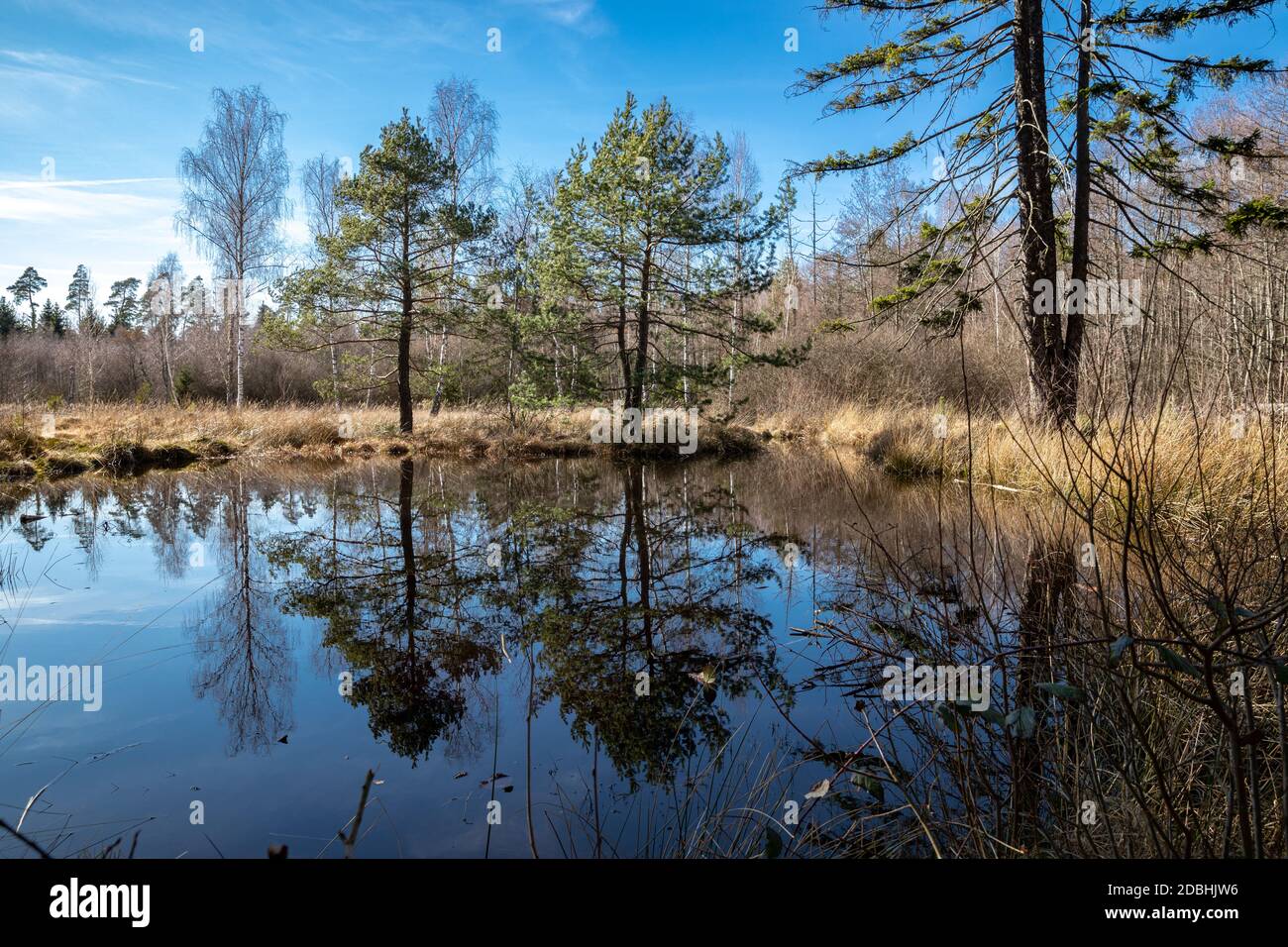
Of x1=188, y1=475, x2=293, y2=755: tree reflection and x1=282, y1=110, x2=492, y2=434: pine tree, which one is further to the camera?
x1=282, y1=110, x2=492, y2=434: pine tree

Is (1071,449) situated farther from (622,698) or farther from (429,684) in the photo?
(429,684)

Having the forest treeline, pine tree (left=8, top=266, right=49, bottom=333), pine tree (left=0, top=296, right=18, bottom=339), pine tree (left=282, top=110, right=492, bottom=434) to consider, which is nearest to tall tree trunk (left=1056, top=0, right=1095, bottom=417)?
the forest treeline

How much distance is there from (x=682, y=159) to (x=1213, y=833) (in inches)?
586

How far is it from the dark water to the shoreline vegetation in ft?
14.0

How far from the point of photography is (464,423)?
18.8m

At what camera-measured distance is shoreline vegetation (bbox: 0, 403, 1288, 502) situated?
37.8 ft

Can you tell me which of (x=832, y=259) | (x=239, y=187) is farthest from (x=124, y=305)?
(x=832, y=259)

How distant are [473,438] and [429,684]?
14.7 metres

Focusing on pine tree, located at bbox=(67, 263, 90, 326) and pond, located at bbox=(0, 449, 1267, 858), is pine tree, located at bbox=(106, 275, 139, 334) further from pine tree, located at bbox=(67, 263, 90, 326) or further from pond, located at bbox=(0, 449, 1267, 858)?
pond, located at bbox=(0, 449, 1267, 858)

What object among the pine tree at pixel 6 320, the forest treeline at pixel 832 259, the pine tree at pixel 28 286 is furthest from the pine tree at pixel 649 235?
the pine tree at pixel 28 286

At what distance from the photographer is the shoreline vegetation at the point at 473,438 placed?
11.5 meters

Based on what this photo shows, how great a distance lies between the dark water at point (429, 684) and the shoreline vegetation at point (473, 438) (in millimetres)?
4253
